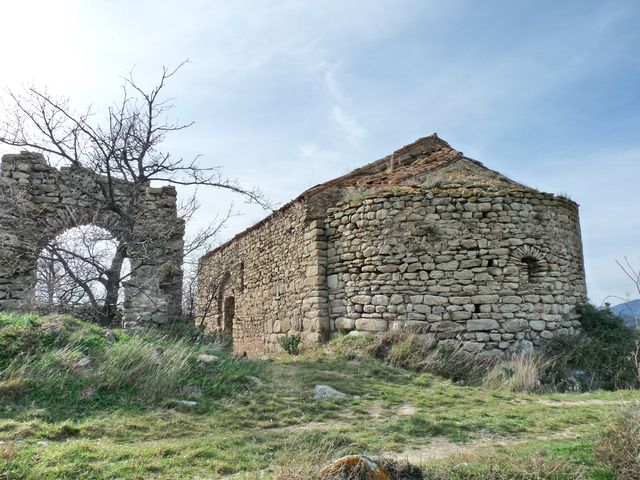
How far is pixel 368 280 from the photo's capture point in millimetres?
9984

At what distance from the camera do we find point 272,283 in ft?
42.5

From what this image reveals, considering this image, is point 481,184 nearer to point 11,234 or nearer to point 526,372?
point 526,372

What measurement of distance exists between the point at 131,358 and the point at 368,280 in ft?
16.3

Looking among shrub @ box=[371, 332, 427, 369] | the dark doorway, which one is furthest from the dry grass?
the dark doorway

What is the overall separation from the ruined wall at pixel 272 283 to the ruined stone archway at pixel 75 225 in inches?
109

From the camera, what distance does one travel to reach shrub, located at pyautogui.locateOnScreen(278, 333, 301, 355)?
10719mm

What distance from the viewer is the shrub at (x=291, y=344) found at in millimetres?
10719

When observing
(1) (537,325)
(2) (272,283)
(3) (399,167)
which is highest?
(3) (399,167)

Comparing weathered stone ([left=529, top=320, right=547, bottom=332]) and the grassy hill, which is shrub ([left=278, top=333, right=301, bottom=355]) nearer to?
the grassy hill

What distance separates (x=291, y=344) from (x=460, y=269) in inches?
152

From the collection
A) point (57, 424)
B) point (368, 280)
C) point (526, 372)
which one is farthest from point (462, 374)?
point (57, 424)

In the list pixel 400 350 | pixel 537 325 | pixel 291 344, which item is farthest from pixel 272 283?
pixel 537 325

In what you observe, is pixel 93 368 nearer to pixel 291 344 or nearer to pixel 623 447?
pixel 291 344

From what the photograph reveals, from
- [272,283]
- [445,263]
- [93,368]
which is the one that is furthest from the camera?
[272,283]
